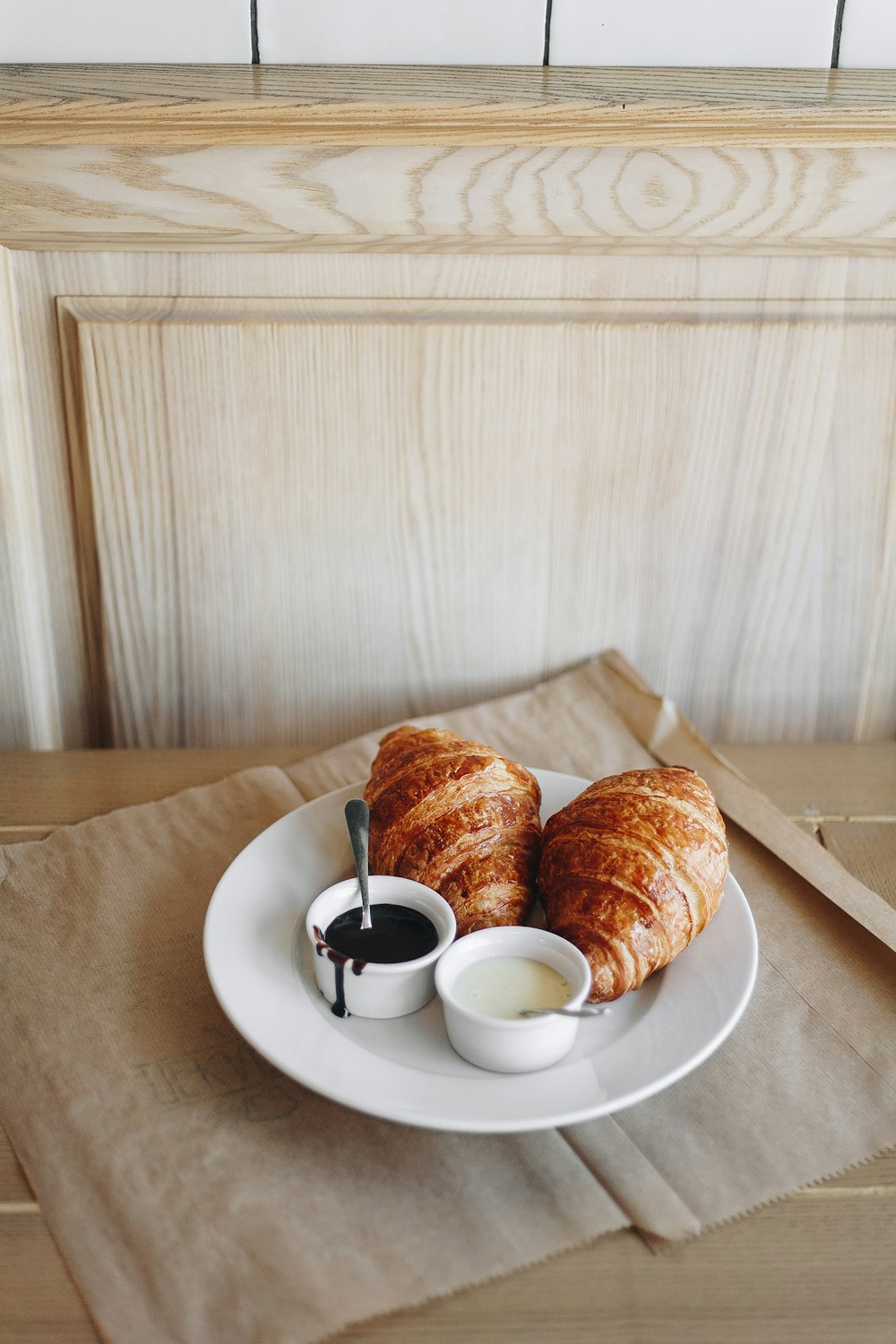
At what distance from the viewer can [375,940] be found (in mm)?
734

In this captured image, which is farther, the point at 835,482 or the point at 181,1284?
the point at 835,482

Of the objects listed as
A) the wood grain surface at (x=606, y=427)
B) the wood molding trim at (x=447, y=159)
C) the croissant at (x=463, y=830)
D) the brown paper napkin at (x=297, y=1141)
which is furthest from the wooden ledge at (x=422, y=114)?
the brown paper napkin at (x=297, y=1141)

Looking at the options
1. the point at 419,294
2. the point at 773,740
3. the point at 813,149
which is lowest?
the point at 773,740

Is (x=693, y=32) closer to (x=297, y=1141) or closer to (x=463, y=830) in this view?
(x=463, y=830)

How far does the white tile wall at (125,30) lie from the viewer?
93 centimetres

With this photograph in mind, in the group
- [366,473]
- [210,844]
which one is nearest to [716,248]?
[366,473]

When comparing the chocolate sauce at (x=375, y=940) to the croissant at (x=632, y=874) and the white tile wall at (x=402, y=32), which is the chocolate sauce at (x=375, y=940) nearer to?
the croissant at (x=632, y=874)

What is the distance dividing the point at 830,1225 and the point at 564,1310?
0.56 ft

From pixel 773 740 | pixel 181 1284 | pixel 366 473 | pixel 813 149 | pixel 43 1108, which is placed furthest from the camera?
pixel 773 740

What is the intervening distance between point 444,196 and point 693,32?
28cm

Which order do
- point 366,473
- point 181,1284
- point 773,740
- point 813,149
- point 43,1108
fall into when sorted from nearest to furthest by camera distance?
point 181,1284
point 43,1108
point 813,149
point 366,473
point 773,740

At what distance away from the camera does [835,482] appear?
1075 mm

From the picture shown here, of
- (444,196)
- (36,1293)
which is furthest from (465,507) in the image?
(36,1293)

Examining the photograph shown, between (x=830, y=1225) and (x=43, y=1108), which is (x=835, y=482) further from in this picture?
(x=43, y=1108)
